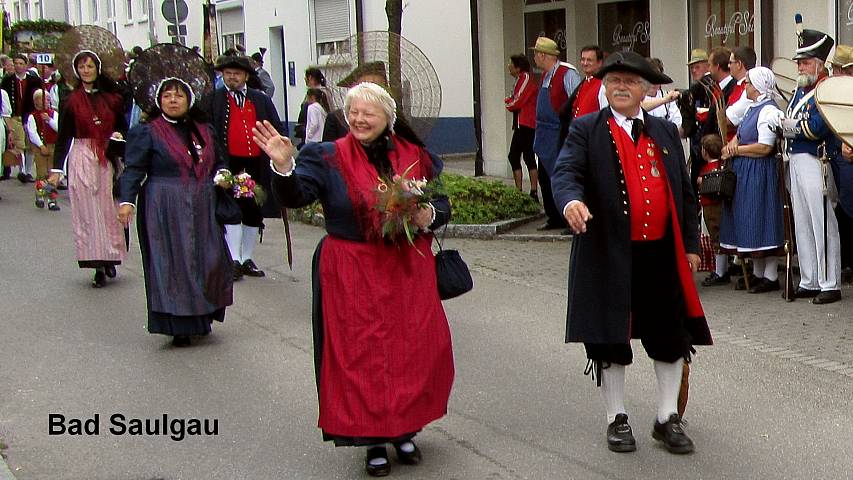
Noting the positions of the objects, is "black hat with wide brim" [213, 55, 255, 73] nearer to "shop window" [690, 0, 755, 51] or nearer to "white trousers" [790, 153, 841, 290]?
"white trousers" [790, 153, 841, 290]

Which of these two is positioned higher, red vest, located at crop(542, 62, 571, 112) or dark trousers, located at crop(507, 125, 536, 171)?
red vest, located at crop(542, 62, 571, 112)

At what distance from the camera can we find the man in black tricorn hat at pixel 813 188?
9219 mm

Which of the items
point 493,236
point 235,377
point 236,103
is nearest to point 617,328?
point 235,377

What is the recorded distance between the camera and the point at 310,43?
1031 inches

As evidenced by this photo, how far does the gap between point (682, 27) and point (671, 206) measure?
9237 millimetres

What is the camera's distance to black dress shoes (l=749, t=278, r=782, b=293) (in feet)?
32.1

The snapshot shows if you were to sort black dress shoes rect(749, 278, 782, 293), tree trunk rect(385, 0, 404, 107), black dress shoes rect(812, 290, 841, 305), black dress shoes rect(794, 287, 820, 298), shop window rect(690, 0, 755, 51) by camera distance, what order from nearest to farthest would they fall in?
tree trunk rect(385, 0, 404, 107)
black dress shoes rect(812, 290, 841, 305)
black dress shoes rect(794, 287, 820, 298)
black dress shoes rect(749, 278, 782, 293)
shop window rect(690, 0, 755, 51)

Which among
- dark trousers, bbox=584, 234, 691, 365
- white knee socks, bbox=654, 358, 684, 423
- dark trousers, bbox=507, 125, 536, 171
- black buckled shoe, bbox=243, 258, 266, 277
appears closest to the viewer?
dark trousers, bbox=584, 234, 691, 365

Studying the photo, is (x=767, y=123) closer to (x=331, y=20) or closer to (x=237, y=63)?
(x=237, y=63)

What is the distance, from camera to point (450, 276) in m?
5.71

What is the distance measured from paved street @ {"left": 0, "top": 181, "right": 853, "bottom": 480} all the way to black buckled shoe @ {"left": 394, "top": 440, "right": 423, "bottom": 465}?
43 millimetres

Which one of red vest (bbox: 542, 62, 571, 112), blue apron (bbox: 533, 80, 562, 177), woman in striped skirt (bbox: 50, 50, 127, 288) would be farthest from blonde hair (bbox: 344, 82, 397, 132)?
red vest (bbox: 542, 62, 571, 112)

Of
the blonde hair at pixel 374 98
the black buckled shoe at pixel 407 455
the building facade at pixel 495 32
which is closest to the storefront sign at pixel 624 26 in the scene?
the building facade at pixel 495 32

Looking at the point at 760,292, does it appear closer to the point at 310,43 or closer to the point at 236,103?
the point at 236,103
